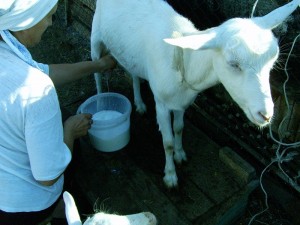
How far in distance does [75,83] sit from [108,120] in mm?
1880

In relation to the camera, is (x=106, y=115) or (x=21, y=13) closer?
(x=21, y=13)

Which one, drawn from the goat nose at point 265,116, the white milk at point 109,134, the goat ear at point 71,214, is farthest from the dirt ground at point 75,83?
the goat ear at point 71,214

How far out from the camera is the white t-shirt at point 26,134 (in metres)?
2.07

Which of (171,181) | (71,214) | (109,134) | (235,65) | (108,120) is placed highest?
(235,65)

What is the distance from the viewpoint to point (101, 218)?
1.90m

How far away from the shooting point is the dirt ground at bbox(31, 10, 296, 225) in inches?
136

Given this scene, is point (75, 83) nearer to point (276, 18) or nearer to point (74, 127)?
point (74, 127)

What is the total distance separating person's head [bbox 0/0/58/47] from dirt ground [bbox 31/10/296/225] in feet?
6.22

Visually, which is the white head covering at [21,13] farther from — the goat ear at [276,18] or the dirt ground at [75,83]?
the dirt ground at [75,83]

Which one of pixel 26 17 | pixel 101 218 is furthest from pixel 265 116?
pixel 26 17

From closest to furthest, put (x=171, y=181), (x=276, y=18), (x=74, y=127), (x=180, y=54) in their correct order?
(x=276, y=18) < (x=180, y=54) < (x=74, y=127) < (x=171, y=181)

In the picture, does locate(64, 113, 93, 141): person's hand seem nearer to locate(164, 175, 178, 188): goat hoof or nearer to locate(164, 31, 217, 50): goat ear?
locate(164, 175, 178, 188): goat hoof

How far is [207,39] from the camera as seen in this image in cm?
213

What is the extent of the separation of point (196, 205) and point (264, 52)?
1.59 meters
